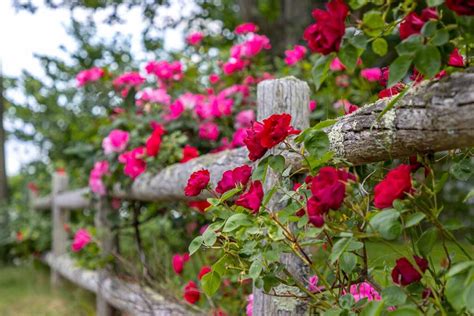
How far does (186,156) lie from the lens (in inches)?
107

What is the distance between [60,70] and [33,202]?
7.49 feet

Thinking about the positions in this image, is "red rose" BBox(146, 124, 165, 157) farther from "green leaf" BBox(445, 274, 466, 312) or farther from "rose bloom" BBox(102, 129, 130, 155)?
"green leaf" BBox(445, 274, 466, 312)

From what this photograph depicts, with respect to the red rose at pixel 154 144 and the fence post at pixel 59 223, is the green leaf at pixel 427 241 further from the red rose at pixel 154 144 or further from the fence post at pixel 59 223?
the fence post at pixel 59 223

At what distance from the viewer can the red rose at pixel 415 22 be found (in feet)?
3.05

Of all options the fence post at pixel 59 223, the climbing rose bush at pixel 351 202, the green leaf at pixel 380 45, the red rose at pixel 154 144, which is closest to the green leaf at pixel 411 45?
the climbing rose bush at pixel 351 202

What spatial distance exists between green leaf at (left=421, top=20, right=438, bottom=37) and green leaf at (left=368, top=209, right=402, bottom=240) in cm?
28

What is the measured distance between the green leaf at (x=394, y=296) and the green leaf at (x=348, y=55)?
1.26 feet

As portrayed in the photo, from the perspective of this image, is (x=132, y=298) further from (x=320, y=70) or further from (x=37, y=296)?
(x=37, y=296)

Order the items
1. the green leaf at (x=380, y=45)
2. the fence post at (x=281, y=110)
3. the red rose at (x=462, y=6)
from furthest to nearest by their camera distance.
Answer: the fence post at (x=281, y=110) → the green leaf at (x=380, y=45) → the red rose at (x=462, y=6)

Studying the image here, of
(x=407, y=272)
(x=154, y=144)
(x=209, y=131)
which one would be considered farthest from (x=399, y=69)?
(x=209, y=131)

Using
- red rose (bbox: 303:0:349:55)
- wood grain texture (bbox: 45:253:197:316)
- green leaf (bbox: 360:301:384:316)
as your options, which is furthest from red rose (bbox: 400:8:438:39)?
wood grain texture (bbox: 45:253:197:316)

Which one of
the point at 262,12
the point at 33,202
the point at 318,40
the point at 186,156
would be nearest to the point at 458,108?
the point at 318,40

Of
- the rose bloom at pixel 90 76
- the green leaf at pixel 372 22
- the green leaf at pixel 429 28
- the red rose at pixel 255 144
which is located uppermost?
the green leaf at pixel 372 22

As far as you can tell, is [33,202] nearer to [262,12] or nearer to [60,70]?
[60,70]
